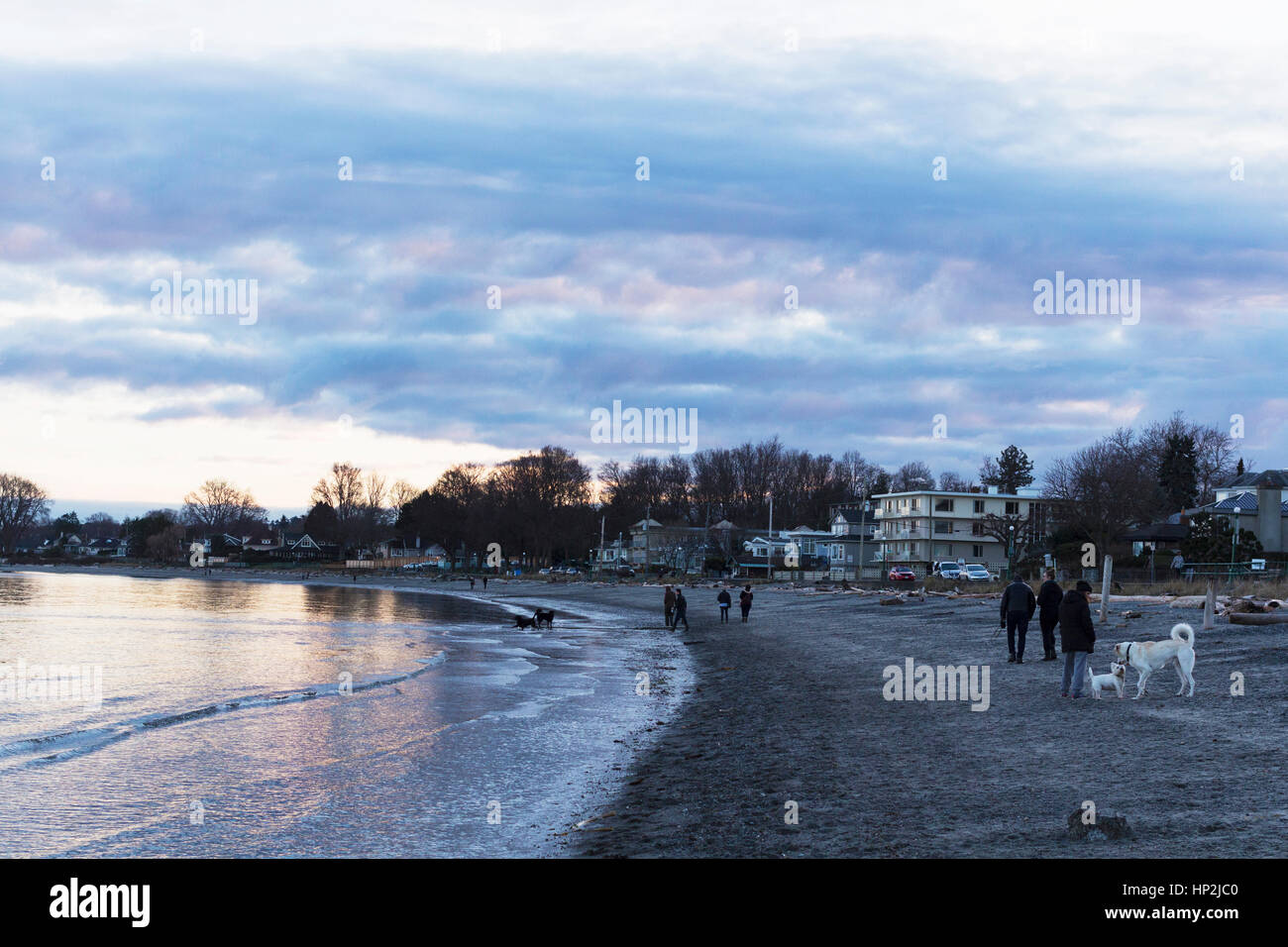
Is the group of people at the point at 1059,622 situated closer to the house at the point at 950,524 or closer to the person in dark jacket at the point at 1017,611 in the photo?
the person in dark jacket at the point at 1017,611

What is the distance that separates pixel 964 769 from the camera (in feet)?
43.6

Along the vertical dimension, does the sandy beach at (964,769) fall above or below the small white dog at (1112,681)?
below

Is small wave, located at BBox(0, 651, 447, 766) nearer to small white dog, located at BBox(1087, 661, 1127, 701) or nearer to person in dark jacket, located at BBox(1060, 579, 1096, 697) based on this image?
person in dark jacket, located at BBox(1060, 579, 1096, 697)

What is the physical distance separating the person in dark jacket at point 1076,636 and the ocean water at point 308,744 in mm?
7324

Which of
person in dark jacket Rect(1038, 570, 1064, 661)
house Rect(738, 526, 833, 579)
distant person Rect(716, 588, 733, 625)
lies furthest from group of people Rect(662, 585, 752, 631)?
house Rect(738, 526, 833, 579)

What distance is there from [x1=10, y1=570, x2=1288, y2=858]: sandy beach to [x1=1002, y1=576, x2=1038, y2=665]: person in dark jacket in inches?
17.6

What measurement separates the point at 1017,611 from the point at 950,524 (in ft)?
286

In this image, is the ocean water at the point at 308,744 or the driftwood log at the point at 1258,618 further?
the driftwood log at the point at 1258,618

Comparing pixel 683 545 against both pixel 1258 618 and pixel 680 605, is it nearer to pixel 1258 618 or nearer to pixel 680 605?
pixel 680 605

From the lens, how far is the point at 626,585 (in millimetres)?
104812

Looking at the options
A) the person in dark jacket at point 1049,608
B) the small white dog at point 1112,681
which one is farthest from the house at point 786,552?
the small white dog at point 1112,681

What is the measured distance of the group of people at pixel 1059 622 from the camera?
1684 centimetres
